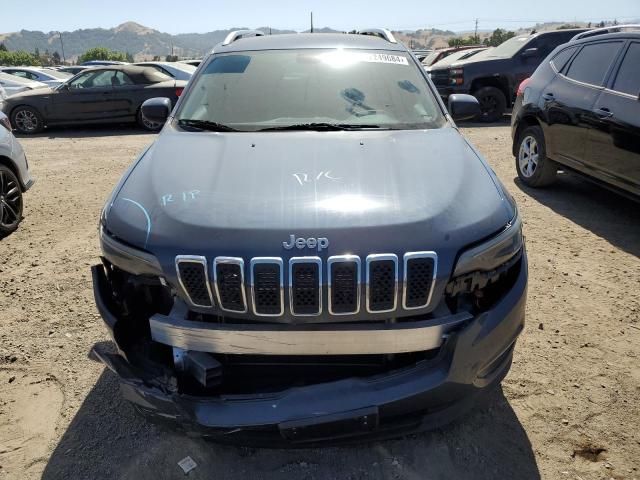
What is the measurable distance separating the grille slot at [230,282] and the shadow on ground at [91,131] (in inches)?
410

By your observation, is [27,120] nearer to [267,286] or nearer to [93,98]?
[93,98]

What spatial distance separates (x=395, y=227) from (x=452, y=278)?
0.30m

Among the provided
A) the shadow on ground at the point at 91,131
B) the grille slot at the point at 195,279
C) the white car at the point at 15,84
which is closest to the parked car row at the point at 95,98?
the shadow on ground at the point at 91,131

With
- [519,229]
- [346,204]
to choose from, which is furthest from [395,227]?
[519,229]

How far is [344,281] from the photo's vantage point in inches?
75.6

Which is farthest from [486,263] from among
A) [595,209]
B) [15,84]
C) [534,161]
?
[15,84]

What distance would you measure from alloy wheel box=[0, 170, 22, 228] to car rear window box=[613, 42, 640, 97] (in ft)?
19.6

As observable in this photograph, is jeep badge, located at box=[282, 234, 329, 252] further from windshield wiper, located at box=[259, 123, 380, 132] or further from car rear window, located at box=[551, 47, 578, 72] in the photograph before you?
car rear window, located at box=[551, 47, 578, 72]

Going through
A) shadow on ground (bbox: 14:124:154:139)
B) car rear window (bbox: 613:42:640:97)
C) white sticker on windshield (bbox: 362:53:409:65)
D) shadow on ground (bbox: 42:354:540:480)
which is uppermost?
white sticker on windshield (bbox: 362:53:409:65)

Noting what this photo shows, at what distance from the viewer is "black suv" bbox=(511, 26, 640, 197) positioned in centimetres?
474

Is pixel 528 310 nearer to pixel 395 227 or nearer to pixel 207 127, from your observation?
pixel 395 227

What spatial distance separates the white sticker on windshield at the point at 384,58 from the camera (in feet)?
11.9

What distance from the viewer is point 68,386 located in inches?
114

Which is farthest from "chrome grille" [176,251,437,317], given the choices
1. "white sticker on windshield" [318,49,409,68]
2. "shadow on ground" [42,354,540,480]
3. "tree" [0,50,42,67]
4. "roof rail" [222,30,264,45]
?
"tree" [0,50,42,67]
